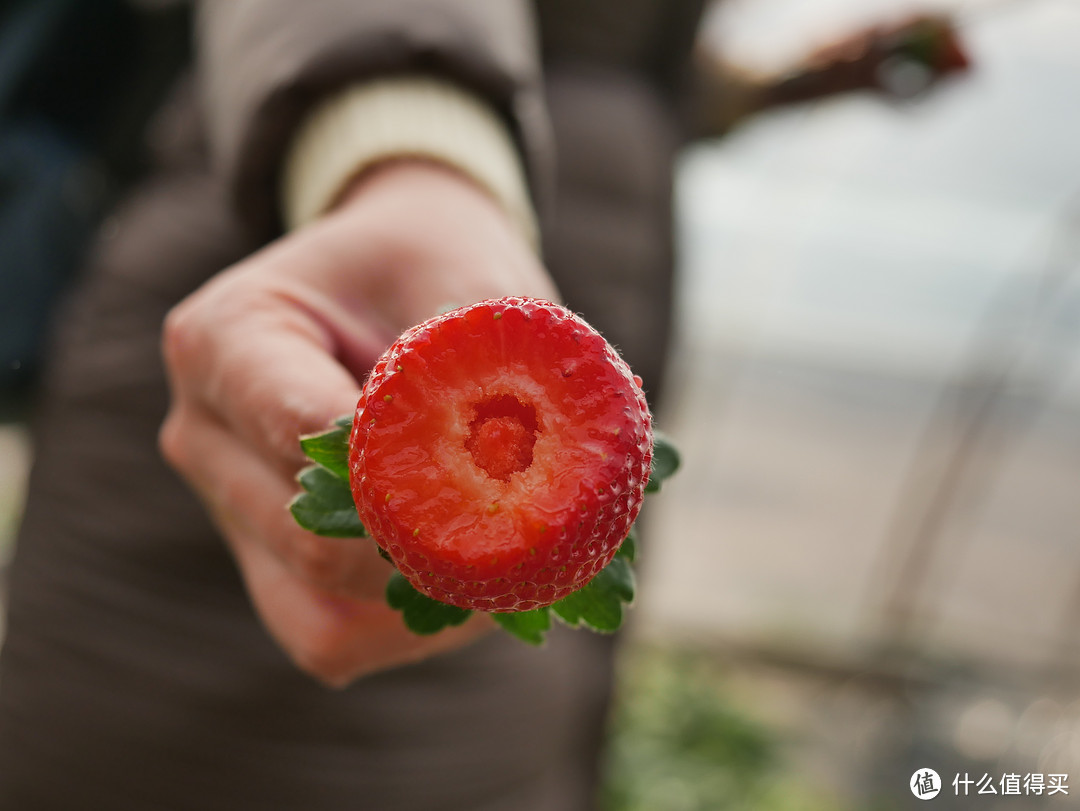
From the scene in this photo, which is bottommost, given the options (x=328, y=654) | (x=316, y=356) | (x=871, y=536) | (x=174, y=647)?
(x=871, y=536)

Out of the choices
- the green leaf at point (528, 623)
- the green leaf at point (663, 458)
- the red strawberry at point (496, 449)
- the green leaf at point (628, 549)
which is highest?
the red strawberry at point (496, 449)

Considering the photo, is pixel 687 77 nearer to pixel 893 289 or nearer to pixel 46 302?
pixel 46 302

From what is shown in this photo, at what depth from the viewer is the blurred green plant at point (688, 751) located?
1.74 metres

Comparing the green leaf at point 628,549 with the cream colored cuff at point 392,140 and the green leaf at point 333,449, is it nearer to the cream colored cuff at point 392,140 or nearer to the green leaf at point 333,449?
the green leaf at point 333,449

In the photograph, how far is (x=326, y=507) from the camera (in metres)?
0.29

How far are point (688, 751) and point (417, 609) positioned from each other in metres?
1.84

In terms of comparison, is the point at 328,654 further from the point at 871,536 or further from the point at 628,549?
the point at 871,536

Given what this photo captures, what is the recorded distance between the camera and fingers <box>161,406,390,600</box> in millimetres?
335

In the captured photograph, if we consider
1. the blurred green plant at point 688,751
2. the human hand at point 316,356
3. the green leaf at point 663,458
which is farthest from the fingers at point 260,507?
the blurred green plant at point 688,751

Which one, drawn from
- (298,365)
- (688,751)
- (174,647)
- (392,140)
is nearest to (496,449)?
(298,365)

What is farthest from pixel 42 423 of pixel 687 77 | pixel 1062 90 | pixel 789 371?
pixel 789 371

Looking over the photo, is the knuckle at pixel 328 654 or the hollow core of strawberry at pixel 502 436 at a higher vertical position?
the hollow core of strawberry at pixel 502 436

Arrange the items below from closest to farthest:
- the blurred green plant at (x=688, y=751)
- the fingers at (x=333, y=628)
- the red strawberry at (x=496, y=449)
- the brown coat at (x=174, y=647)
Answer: the red strawberry at (x=496, y=449)
the fingers at (x=333, y=628)
the brown coat at (x=174, y=647)
the blurred green plant at (x=688, y=751)

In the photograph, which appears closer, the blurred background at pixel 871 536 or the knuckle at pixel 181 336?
the knuckle at pixel 181 336
